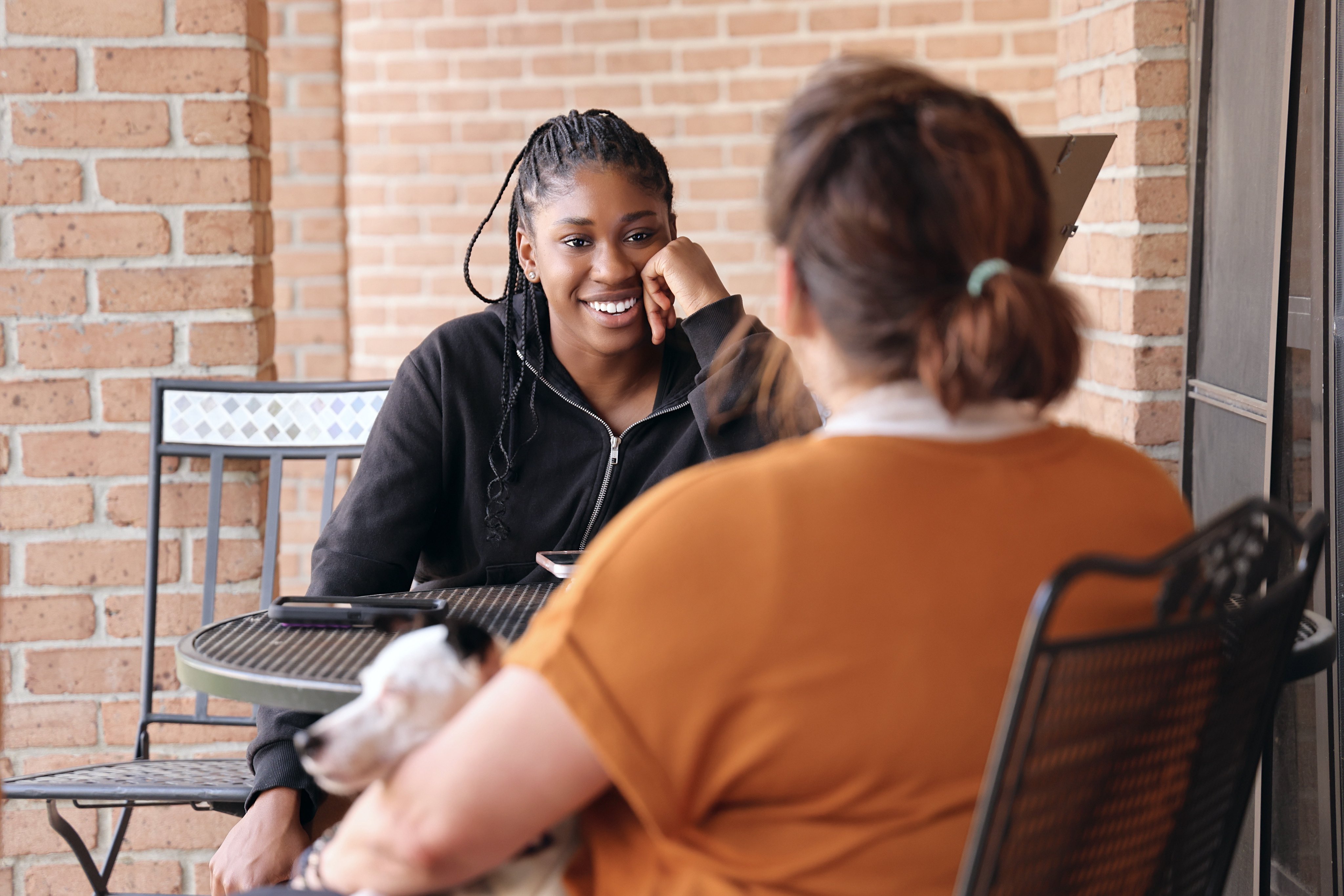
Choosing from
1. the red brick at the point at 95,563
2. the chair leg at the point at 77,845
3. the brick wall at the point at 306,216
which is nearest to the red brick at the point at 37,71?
the red brick at the point at 95,563

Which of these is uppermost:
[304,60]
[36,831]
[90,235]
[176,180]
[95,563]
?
[304,60]

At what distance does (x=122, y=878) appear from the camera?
2404mm

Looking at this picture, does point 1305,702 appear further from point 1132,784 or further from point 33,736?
point 33,736

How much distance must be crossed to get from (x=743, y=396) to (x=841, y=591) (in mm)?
1054

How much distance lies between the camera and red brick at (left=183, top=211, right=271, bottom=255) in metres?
2.29

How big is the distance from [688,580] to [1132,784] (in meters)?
0.35

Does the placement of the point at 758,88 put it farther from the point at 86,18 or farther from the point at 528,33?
the point at 86,18

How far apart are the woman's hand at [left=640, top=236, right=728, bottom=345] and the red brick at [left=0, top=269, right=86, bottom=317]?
42.4 inches

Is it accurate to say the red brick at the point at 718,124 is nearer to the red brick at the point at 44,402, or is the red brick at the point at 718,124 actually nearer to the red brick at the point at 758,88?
the red brick at the point at 758,88

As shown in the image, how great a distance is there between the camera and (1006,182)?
3.00 feet

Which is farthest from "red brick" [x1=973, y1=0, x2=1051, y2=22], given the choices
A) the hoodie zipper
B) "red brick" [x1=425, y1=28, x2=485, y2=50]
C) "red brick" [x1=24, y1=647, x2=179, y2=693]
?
"red brick" [x1=24, y1=647, x2=179, y2=693]

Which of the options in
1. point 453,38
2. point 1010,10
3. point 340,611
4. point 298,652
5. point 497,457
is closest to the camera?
point 298,652

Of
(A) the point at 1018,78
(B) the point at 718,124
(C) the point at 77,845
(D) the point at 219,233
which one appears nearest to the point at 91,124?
(D) the point at 219,233

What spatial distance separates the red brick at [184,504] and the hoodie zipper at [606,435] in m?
0.71
